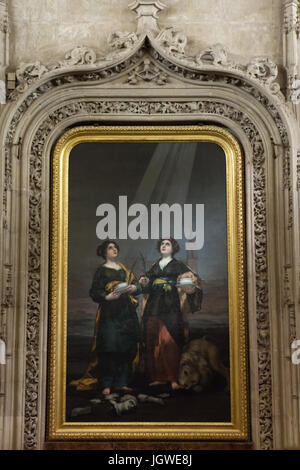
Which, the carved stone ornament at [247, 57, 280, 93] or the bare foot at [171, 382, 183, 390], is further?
the carved stone ornament at [247, 57, 280, 93]

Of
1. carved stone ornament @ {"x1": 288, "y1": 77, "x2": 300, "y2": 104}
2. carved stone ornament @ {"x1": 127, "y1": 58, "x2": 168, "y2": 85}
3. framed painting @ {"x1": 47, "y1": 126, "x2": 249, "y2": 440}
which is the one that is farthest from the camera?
carved stone ornament @ {"x1": 127, "y1": 58, "x2": 168, "y2": 85}

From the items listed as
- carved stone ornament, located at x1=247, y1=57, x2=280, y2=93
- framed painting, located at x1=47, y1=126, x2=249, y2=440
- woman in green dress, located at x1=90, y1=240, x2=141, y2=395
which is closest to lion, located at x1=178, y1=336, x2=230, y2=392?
framed painting, located at x1=47, y1=126, x2=249, y2=440

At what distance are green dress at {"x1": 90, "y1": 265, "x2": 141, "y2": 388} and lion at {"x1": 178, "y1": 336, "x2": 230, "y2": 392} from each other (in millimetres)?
623

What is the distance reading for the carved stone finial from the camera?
9219mm

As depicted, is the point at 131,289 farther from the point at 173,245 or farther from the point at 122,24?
the point at 122,24

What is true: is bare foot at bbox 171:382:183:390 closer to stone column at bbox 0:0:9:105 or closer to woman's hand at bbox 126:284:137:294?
woman's hand at bbox 126:284:137:294

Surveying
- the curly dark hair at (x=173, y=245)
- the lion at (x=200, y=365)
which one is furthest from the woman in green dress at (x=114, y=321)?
the lion at (x=200, y=365)

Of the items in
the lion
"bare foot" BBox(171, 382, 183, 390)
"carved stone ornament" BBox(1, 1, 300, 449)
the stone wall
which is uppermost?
the stone wall

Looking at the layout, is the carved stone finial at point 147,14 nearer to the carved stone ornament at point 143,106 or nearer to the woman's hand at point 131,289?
the carved stone ornament at point 143,106

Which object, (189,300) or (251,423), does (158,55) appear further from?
(251,423)

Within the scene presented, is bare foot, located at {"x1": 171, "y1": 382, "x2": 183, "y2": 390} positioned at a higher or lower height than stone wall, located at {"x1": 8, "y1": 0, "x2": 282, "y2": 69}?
lower

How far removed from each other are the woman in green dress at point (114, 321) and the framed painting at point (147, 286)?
0.01 m

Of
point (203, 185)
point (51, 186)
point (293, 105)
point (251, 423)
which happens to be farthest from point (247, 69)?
point (251, 423)
